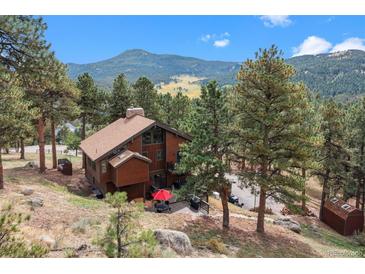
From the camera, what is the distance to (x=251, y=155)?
643 inches

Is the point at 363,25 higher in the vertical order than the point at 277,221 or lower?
higher

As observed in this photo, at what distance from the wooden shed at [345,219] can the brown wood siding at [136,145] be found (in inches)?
736

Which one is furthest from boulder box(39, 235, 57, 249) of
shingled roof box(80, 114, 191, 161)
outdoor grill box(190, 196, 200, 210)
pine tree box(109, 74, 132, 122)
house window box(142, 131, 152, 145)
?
pine tree box(109, 74, 132, 122)

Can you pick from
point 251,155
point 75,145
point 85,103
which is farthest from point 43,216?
point 75,145

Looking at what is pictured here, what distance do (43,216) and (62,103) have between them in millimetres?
14774

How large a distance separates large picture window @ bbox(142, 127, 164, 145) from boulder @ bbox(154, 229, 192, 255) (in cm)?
1484

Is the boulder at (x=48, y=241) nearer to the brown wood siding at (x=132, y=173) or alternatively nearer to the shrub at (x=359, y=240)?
the brown wood siding at (x=132, y=173)

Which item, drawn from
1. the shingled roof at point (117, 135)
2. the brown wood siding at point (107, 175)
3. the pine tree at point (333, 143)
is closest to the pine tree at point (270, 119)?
the pine tree at point (333, 143)

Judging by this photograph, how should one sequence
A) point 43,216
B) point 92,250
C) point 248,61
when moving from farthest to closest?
1. point 248,61
2. point 43,216
3. point 92,250

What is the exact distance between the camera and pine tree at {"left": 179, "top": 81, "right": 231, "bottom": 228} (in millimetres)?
16047

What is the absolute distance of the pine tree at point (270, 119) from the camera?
15.0 m

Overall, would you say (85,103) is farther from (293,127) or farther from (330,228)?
(330,228)

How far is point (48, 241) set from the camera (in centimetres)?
1062

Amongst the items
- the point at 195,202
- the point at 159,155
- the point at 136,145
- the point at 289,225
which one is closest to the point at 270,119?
the point at 195,202
